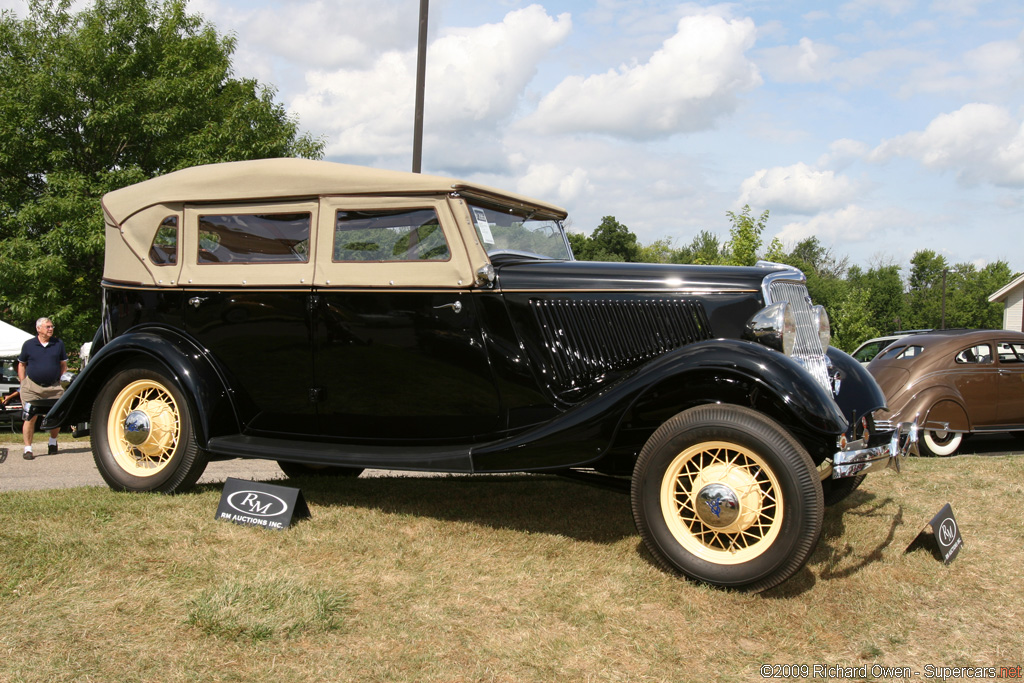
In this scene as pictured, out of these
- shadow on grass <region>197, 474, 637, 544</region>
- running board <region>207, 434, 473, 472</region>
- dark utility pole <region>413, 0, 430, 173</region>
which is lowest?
shadow on grass <region>197, 474, 637, 544</region>

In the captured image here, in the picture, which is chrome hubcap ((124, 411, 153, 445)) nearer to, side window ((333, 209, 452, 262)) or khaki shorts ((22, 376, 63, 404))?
side window ((333, 209, 452, 262))

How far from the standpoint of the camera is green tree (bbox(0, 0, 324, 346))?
1406 centimetres

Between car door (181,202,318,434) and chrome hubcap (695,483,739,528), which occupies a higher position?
car door (181,202,318,434)

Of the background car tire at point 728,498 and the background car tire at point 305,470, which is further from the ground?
the background car tire at point 728,498

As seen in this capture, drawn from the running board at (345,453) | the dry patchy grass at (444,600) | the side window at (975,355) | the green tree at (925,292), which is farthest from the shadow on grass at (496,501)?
the green tree at (925,292)

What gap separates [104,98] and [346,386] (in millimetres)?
13386

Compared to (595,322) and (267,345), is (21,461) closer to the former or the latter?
(267,345)

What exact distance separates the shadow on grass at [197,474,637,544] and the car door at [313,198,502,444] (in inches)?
21.9

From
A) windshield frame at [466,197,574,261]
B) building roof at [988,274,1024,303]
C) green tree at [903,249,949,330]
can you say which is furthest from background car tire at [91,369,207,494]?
green tree at [903,249,949,330]

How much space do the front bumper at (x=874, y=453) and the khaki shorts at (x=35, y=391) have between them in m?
9.02

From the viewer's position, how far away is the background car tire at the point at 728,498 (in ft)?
10.7

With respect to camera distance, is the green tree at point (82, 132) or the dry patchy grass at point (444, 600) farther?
the green tree at point (82, 132)

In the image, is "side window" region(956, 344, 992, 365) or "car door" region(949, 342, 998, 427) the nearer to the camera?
"car door" region(949, 342, 998, 427)

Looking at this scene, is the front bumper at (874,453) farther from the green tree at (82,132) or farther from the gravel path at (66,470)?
the green tree at (82,132)
